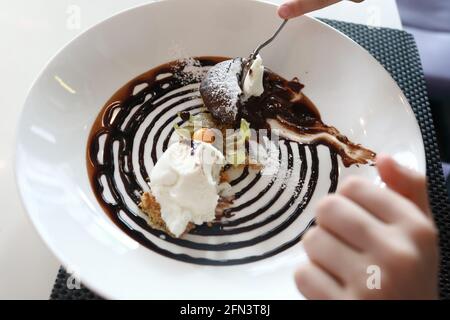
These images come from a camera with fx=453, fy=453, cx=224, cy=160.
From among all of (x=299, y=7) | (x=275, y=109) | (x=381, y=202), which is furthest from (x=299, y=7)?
(x=381, y=202)

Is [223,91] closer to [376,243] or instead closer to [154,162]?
[154,162]

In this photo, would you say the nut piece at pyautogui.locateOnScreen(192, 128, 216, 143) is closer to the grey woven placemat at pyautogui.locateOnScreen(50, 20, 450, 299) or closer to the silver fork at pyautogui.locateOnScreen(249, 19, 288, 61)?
the silver fork at pyautogui.locateOnScreen(249, 19, 288, 61)

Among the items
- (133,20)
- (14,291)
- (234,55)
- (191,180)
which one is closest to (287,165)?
(191,180)

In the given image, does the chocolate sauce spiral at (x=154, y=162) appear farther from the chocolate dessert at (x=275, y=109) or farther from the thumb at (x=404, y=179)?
the thumb at (x=404, y=179)

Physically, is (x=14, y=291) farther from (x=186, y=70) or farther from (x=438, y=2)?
(x=438, y=2)
